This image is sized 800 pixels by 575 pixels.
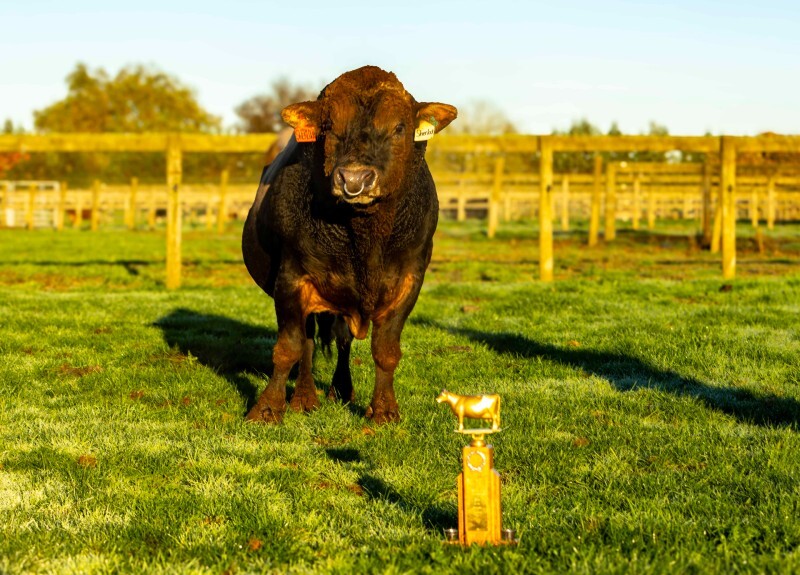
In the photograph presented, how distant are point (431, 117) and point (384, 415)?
189cm

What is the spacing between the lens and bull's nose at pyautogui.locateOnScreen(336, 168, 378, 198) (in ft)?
17.4

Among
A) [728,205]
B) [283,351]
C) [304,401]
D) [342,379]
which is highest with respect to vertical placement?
[728,205]

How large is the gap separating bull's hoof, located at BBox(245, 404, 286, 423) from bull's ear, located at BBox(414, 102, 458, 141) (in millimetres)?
1937

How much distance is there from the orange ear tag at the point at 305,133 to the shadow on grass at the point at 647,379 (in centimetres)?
281

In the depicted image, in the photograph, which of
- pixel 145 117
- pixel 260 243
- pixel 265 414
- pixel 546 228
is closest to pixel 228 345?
pixel 260 243

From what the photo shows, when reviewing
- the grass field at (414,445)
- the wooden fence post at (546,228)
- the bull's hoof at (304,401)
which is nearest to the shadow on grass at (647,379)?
the grass field at (414,445)

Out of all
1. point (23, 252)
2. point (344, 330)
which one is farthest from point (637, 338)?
point (23, 252)

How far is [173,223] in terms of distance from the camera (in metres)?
14.4

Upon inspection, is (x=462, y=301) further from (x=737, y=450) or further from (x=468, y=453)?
(x=468, y=453)

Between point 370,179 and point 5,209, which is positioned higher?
point 370,179

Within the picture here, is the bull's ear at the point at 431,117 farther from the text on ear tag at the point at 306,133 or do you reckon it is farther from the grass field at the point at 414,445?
the grass field at the point at 414,445

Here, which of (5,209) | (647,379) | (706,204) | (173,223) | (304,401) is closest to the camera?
(304,401)

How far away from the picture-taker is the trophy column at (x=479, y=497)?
3.46m

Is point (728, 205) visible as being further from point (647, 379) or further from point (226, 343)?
point (226, 343)
